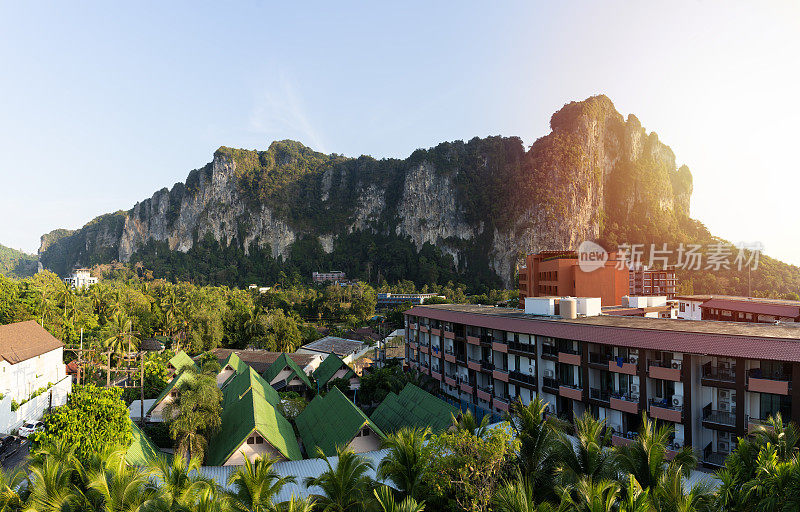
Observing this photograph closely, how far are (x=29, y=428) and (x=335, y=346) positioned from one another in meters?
27.9

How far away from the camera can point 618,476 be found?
36.0 ft

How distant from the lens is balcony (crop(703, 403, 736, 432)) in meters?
14.2

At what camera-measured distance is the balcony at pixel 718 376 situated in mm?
14336

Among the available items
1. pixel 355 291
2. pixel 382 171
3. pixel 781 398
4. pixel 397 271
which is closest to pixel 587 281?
pixel 781 398

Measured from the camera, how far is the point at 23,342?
26.3 m

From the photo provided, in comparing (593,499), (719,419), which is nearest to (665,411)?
(719,419)

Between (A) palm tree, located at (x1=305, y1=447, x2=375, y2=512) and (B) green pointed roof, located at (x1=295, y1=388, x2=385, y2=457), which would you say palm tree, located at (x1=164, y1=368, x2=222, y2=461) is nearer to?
(B) green pointed roof, located at (x1=295, y1=388, x2=385, y2=457)

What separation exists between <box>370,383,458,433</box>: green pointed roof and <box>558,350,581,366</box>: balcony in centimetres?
568

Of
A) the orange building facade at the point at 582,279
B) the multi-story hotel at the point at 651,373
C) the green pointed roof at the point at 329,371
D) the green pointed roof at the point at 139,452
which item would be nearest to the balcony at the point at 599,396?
the multi-story hotel at the point at 651,373

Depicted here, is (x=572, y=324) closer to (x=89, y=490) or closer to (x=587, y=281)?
(x=89, y=490)

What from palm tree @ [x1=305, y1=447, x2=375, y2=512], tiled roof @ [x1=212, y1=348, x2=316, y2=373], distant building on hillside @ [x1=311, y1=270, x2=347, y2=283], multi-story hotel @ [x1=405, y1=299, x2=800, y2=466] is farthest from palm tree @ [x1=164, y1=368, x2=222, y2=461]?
distant building on hillside @ [x1=311, y1=270, x2=347, y2=283]

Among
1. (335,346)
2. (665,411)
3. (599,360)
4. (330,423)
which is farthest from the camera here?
(335,346)

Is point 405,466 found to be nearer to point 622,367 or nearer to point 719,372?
point 622,367

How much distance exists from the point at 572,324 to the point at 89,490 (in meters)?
18.3
